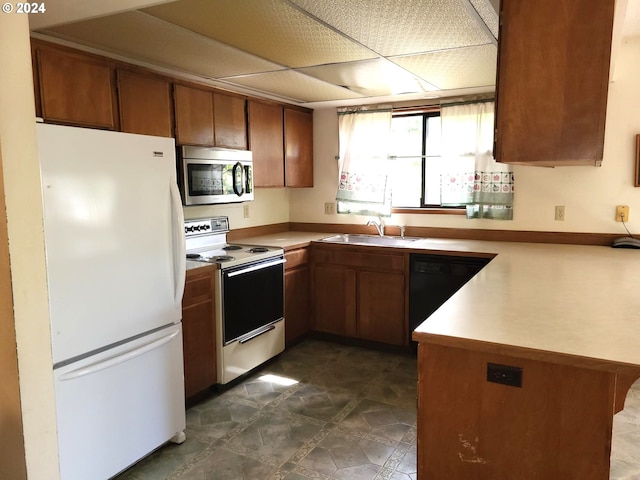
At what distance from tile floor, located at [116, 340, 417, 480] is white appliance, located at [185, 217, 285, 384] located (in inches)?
6.9

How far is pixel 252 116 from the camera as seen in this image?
3.75m

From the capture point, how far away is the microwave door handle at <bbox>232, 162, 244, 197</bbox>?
350 centimetres

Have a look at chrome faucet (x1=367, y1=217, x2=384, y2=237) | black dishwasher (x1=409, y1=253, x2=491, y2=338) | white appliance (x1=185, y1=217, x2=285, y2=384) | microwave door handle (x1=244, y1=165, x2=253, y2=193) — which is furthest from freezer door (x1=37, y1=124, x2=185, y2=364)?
chrome faucet (x1=367, y1=217, x2=384, y2=237)

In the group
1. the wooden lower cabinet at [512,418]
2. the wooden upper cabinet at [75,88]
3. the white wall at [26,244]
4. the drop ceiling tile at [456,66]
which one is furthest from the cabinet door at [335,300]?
the white wall at [26,244]

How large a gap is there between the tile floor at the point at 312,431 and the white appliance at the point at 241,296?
18 centimetres

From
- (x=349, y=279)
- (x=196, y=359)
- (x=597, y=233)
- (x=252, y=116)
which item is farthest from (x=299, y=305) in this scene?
(x=597, y=233)

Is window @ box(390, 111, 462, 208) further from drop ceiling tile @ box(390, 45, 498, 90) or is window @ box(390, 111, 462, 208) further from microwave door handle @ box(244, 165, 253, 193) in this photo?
microwave door handle @ box(244, 165, 253, 193)

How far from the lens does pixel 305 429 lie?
2.62 m

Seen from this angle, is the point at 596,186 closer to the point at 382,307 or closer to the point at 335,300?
the point at 382,307

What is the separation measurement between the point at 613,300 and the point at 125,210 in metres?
2.06

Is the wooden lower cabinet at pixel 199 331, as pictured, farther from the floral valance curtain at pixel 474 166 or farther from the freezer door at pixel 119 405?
the floral valance curtain at pixel 474 166

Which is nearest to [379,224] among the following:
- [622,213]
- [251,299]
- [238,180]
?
[238,180]

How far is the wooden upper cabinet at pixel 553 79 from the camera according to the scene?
1.72 meters

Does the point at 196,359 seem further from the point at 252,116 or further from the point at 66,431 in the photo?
the point at 252,116
